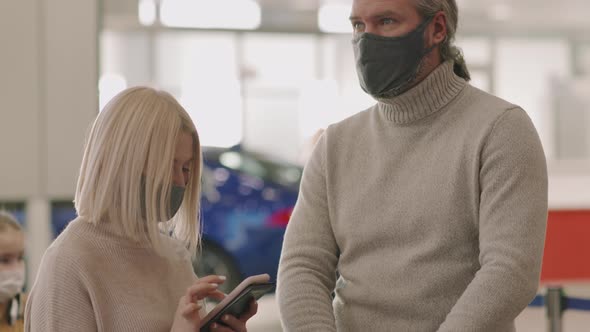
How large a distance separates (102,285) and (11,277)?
1229 mm

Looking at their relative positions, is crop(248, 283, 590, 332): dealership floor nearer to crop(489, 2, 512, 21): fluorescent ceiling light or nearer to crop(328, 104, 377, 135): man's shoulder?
crop(328, 104, 377, 135): man's shoulder

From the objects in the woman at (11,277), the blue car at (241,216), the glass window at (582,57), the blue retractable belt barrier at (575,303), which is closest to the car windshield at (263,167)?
the blue car at (241,216)

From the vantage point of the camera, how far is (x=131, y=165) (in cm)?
202

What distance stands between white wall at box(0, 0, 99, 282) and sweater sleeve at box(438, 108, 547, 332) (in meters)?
3.73

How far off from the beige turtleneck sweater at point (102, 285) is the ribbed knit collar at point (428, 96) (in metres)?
0.62

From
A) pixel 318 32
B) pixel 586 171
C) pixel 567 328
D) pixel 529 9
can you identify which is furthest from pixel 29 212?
pixel 529 9

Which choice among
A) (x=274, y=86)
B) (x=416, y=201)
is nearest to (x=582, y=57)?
(x=274, y=86)

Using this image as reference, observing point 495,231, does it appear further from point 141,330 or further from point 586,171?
point 586,171

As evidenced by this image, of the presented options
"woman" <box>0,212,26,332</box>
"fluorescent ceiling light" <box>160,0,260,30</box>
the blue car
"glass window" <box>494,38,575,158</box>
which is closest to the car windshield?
the blue car

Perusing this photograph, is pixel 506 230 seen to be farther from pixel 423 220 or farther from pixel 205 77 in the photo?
pixel 205 77

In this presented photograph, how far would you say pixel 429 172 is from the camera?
7.02 feet

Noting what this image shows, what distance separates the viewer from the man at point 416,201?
2023mm

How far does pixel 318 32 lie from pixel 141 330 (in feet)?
25.9

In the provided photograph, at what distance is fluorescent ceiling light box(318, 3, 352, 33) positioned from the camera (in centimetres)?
916
